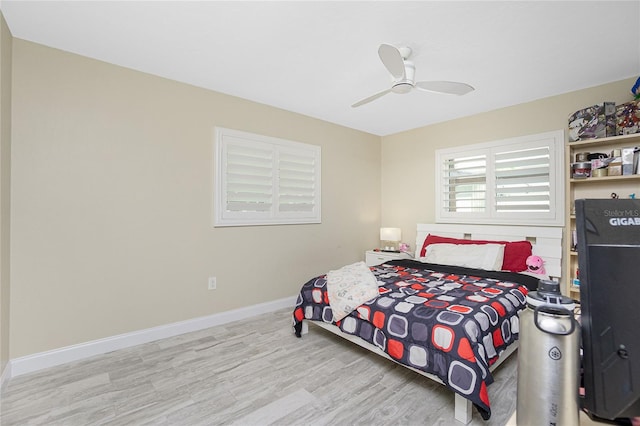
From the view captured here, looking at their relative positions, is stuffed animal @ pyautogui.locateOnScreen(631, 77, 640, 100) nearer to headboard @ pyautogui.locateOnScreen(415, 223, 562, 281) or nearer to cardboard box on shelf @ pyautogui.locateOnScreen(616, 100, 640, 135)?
cardboard box on shelf @ pyautogui.locateOnScreen(616, 100, 640, 135)

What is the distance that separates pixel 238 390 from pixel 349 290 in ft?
3.67

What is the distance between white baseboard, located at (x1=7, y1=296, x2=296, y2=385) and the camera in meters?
2.32

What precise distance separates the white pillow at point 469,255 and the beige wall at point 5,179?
157 inches

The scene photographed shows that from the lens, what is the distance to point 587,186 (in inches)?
125

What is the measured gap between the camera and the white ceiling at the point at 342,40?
2.00 m

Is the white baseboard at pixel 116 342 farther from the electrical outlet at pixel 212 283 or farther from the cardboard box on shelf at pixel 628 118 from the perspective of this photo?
the cardboard box on shelf at pixel 628 118

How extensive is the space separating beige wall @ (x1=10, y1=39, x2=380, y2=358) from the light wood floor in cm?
44

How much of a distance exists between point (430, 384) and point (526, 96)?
3.29 metres

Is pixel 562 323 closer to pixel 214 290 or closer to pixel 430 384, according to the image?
pixel 430 384

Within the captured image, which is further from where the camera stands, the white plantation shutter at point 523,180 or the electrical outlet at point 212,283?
the white plantation shutter at point 523,180

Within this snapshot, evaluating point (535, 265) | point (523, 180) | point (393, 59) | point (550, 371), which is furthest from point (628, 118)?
point (550, 371)

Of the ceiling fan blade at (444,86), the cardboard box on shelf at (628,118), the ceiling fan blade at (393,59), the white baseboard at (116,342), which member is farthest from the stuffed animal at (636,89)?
the white baseboard at (116,342)

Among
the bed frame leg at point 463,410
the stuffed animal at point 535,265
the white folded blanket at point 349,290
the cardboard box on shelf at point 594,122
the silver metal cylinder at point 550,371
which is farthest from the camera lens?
the stuffed animal at point 535,265

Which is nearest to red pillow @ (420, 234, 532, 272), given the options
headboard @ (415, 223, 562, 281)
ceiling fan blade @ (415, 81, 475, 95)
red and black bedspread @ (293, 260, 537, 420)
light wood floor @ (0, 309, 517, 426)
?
headboard @ (415, 223, 562, 281)
